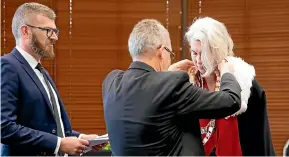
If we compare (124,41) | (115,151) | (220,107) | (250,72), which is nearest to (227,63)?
(250,72)

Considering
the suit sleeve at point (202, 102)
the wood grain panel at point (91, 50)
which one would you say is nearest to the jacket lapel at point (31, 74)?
the suit sleeve at point (202, 102)

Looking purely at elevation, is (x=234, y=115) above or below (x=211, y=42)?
below

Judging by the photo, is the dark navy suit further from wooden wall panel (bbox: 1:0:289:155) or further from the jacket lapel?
wooden wall panel (bbox: 1:0:289:155)

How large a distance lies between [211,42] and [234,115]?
36 centimetres

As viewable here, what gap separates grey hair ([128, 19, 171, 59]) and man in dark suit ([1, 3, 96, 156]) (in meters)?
0.56

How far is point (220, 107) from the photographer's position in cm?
204

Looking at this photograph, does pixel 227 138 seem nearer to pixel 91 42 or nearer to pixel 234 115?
pixel 234 115

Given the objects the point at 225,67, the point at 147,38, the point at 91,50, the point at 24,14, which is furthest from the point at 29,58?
the point at 91,50

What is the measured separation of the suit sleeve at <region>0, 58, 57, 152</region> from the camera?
91.0 inches

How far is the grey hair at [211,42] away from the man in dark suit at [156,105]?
12.8 inches

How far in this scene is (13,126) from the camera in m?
2.30

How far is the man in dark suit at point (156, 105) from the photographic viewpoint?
2037mm

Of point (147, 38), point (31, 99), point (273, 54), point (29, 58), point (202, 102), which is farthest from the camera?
point (273, 54)

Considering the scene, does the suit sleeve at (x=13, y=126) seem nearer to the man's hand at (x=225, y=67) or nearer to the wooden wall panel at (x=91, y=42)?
the man's hand at (x=225, y=67)
